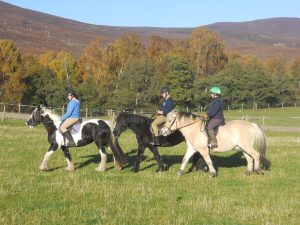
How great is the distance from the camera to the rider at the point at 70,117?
13.2m

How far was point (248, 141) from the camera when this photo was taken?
12.6 metres

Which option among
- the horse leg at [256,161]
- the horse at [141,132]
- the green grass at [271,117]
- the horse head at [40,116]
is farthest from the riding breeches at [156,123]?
the green grass at [271,117]

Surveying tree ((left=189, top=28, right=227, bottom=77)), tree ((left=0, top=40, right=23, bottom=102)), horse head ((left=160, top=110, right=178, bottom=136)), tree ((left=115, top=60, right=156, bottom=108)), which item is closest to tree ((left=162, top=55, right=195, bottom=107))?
tree ((left=115, top=60, right=156, bottom=108))

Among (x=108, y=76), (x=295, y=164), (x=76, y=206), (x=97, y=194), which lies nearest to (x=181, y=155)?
(x=295, y=164)

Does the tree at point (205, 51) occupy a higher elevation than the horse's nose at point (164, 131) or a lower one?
higher

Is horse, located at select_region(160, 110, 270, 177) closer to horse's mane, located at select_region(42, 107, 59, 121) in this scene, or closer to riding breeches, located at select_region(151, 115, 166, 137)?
riding breeches, located at select_region(151, 115, 166, 137)

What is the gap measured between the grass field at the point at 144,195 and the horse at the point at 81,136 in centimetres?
37

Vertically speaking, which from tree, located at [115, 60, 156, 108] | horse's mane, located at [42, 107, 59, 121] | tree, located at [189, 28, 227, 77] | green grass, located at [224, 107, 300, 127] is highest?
tree, located at [189, 28, 227, 77]

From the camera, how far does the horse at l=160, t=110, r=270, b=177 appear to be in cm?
1259

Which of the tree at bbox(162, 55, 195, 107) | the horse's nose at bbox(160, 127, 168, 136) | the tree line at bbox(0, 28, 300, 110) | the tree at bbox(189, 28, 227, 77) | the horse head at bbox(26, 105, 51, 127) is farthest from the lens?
the tree at bbox(189, 28, 227, 77)

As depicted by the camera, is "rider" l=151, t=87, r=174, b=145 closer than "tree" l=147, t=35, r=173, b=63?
Yes

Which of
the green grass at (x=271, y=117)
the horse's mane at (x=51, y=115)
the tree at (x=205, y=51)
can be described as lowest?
the green grass at (x=271, y=117)

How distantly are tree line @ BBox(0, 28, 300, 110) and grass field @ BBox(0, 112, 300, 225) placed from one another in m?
45.4

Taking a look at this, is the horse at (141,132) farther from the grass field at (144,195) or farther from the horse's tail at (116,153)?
the grass field at (144,195)
